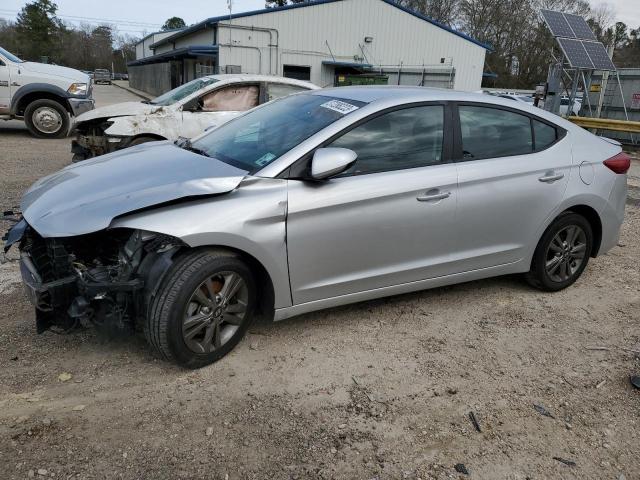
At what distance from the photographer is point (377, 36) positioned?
27.5 metres

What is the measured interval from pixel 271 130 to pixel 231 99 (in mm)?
4744

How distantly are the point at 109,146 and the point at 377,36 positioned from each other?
22940mm

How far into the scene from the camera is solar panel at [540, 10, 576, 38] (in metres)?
15.6

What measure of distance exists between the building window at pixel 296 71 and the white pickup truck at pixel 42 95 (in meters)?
15.0

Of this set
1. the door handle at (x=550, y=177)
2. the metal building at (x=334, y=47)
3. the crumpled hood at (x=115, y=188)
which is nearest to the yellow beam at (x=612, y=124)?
the metal building at (x=334, y=47)

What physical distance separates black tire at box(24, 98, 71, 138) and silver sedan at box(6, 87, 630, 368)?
29.8 feet

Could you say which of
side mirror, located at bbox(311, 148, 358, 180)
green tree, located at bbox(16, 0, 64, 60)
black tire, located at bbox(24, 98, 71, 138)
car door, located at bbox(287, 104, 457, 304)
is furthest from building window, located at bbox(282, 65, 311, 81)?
green tree, located at bbox(16, 0, 64, 60)

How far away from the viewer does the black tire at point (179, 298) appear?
2.85m

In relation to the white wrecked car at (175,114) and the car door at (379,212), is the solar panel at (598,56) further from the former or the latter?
the car door at (379,212)

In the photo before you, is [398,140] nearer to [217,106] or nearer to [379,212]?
[379,212]

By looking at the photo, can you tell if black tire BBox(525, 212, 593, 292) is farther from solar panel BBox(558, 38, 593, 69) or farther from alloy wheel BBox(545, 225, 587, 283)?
solar panel BBox(558, 38, 593, 69)

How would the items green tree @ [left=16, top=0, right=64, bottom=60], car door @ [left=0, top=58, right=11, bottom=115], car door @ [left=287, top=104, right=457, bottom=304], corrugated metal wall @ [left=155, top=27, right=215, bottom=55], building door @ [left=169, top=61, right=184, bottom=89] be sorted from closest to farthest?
car door @ [left=287, top=104, right=457, bottom=304] < car door @ [left=0, top=58, right=11, bottom=115] < corrugated metal wall @ [left=155, top=27, right=215, bottom=55] < building door @ [left=169, top=61, right=184, bottom=89] < green tree @ [left=16, top=0, right=64, bottom=60]

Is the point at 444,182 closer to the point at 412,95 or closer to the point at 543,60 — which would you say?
the point at 412,95

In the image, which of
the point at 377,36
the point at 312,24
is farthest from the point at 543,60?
the point at 312,24
